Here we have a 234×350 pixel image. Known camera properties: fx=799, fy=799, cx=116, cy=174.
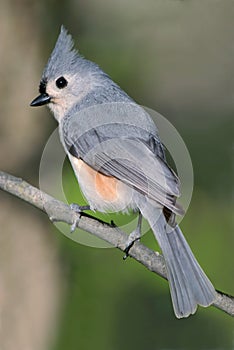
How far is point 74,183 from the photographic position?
105 inches

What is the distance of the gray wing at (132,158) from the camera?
78.7 inches

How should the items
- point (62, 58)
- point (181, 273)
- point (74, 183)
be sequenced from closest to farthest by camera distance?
point (181, 273) → point (62, 58) → point (74, 183)

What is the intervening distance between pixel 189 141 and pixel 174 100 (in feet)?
0.65

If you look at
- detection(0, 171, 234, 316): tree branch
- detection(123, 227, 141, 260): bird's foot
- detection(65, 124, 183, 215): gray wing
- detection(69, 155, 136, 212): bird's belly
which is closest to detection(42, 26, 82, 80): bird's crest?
detection(65, 124, 183, 215): gray wing

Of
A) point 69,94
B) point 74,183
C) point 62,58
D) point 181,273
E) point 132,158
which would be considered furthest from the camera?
point 74,183

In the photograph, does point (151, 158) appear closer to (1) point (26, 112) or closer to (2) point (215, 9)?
(1) point (26, 112)

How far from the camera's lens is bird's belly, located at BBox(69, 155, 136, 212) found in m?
2.15

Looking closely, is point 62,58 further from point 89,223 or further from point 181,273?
point 181,273

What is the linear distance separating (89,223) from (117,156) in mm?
227

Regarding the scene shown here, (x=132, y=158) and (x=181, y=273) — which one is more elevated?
(x=132, y=158)

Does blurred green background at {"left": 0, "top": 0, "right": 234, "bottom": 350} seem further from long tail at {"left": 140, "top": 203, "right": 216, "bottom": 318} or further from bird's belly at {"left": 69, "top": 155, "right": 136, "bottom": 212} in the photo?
long tail at {"left": 140, "top": 203, "right": 216, "bottom": 318}

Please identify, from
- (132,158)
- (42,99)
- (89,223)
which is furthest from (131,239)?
(42,99)

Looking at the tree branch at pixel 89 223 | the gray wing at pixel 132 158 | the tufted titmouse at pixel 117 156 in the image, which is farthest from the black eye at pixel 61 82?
the tree branch at pixel 89 223

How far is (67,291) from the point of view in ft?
9.23
